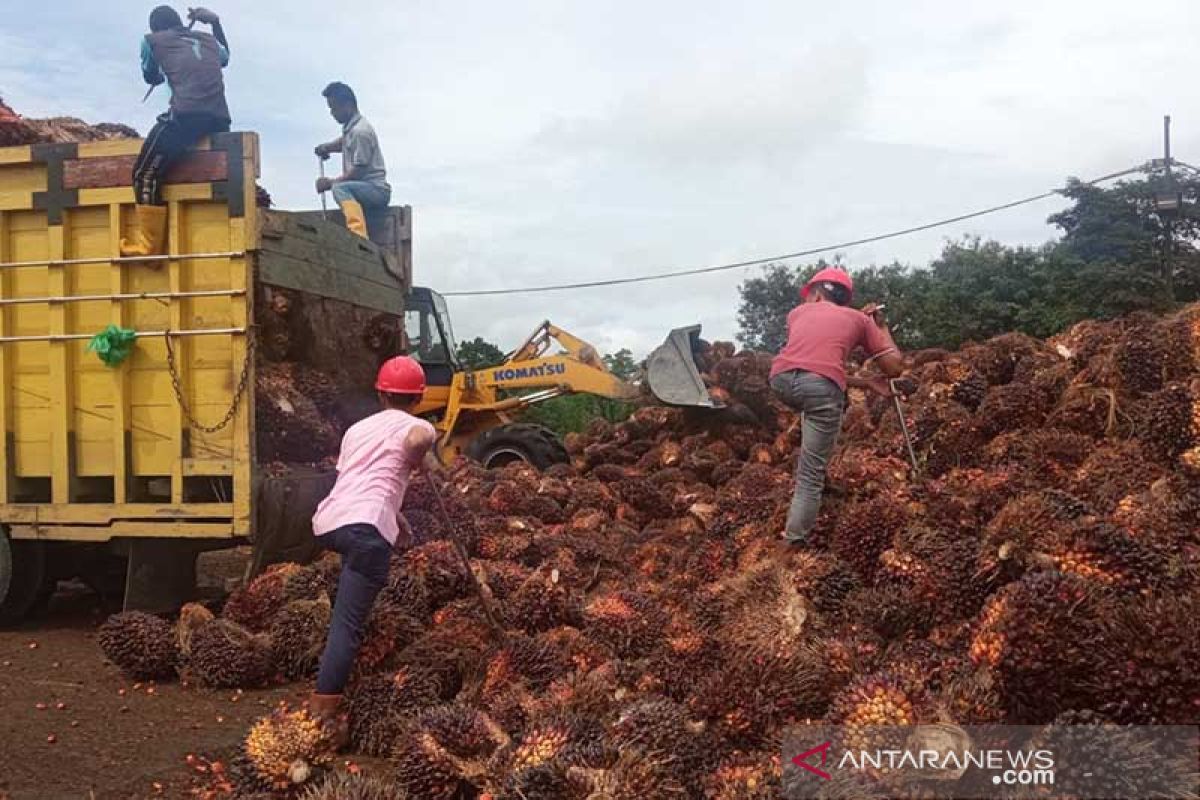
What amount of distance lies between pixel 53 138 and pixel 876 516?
6.40 m

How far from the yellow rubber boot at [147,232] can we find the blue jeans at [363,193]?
3.38 meters

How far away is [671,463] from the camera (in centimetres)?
1051

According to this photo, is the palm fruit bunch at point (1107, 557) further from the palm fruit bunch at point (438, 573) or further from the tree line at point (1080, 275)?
the tree line at point (1080, 275)

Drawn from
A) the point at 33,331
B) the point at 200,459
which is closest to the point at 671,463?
the point at 200,459

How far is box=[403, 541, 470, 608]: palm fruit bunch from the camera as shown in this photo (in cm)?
547

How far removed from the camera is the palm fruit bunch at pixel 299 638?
5.25 m

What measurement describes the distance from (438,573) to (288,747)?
193cm

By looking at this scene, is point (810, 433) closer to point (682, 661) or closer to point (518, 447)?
point (682, 661)

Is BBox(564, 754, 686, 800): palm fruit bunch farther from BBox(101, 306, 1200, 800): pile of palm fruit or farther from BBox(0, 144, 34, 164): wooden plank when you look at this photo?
BBox(0, 144, 34, 164): wooden plank

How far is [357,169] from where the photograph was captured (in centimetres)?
945

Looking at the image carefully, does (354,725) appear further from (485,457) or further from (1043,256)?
(1043,256)

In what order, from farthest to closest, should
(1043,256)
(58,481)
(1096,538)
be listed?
(1043,256)
(58,481)
(1096,538)

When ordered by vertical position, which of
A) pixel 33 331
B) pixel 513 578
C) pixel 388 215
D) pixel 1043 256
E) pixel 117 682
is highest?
pixel 1043 256

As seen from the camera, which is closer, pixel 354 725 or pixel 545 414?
pixel 354 725
